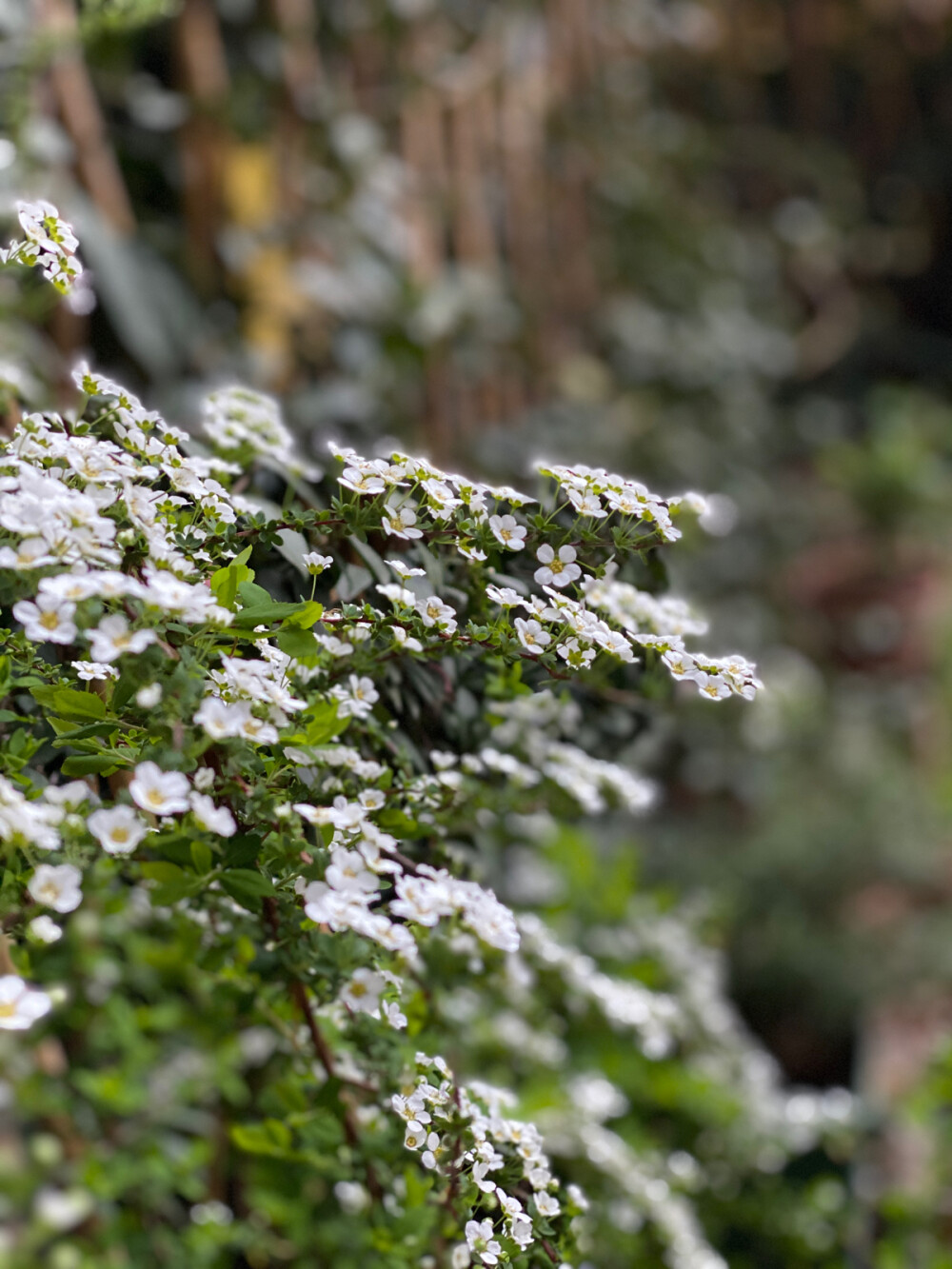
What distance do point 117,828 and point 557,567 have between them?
0.87 ft

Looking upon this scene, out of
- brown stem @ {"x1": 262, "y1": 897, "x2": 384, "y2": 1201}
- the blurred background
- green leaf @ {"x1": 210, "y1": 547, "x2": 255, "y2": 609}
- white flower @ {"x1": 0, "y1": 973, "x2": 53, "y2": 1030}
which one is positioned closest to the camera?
white flower @ {"x1": 0, "y1": 973, "x2": 53, "y2": 1030}

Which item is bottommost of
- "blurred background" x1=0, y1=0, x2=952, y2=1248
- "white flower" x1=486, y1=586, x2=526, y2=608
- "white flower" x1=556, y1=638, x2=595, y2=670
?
"blurred background" x1=0, y1=0, x2=952, y2=1248

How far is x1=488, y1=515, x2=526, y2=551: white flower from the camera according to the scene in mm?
590

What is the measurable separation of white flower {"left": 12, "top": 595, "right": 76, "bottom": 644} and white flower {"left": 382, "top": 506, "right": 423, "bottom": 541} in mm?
180

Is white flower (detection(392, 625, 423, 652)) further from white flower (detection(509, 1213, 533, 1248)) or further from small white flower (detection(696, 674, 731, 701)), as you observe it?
white flower (detection(509, 1213, 533, 1248))

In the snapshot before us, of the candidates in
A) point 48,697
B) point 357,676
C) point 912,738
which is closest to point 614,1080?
point 357,676

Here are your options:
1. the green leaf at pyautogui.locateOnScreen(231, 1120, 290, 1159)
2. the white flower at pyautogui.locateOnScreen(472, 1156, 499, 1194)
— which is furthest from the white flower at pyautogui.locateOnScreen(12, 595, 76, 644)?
the green leaf at pyautogui.locateOnScreen(231, 1120, 290, 1159)

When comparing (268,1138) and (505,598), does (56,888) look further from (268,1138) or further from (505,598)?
(268,1138)

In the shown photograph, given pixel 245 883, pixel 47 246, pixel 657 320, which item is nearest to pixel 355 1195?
pixel 245 883

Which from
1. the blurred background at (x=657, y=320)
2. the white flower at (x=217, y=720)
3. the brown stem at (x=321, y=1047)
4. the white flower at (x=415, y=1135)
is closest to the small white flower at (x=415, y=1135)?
the white flower at (x=415, y=1135)

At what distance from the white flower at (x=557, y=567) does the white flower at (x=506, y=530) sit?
0.02 m

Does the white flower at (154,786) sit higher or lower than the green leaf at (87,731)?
higher

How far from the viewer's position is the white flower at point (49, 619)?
0.45 m

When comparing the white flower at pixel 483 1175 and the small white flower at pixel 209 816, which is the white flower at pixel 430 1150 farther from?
the small white flower at pixel 209 816
